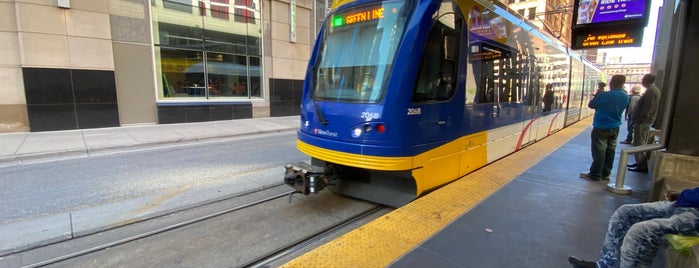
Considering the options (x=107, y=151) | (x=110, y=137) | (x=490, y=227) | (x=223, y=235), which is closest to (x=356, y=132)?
(x=490, y=227)

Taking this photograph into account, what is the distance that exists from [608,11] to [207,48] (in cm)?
1252

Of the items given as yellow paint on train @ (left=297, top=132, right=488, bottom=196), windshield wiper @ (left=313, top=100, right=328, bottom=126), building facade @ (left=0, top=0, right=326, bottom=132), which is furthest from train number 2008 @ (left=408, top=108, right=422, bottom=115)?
building facade @ (left=0, top=0, right=326, bottom=132)

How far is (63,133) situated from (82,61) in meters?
2.25

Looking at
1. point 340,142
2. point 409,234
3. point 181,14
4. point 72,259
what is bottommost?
point 72,259

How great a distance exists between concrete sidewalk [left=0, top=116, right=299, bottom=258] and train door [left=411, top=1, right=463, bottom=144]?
266 cm

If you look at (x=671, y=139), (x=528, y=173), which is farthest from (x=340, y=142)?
(x=671, y=139)

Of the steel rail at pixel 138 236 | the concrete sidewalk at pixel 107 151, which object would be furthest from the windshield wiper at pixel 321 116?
the concrete sidewalk at pixel 107 151

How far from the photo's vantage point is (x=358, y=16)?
4.39 metres

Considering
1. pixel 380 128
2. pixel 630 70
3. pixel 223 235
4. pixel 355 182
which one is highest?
pixel 630 70

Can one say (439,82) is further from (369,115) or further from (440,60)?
(369,115)

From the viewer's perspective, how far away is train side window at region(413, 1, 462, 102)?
4.04 meters

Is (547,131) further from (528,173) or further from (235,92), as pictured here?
(235,92)

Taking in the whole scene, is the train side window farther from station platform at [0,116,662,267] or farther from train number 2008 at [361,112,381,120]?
station platform at [0,116,662,267]

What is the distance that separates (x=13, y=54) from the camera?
30.4ft
